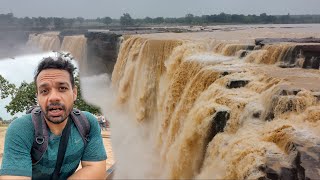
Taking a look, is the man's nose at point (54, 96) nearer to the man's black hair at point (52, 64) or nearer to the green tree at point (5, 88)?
the man's black hair at point (52, 64)

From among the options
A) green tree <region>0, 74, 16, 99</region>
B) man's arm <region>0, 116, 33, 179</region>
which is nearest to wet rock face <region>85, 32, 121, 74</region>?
green tree <region>0, 74, 16, 99</region>

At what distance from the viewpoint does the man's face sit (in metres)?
2.29

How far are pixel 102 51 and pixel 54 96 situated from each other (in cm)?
3157

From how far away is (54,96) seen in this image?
2299 mm

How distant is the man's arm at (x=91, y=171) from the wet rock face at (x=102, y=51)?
91.8 ft

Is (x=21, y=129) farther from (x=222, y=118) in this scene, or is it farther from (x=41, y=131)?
(x=222, y=118)

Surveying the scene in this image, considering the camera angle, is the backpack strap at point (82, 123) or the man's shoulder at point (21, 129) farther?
the backpack strap at point (82, 123)

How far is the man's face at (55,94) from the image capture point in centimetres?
229

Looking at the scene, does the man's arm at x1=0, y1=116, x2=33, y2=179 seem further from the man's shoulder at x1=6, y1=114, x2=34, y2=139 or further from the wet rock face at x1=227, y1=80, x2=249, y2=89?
the wet rock face at x1=227, y1=80, x2=249, y2=89

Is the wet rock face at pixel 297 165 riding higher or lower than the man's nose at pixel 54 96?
lower

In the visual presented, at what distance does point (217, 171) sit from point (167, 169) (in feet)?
13.8

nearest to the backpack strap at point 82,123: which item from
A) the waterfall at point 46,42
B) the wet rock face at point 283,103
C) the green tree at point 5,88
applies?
the wet rock face at point 283,103

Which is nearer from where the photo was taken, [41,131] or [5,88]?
[41,131]

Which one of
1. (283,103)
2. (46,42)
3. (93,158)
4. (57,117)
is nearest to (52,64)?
(57,117)
